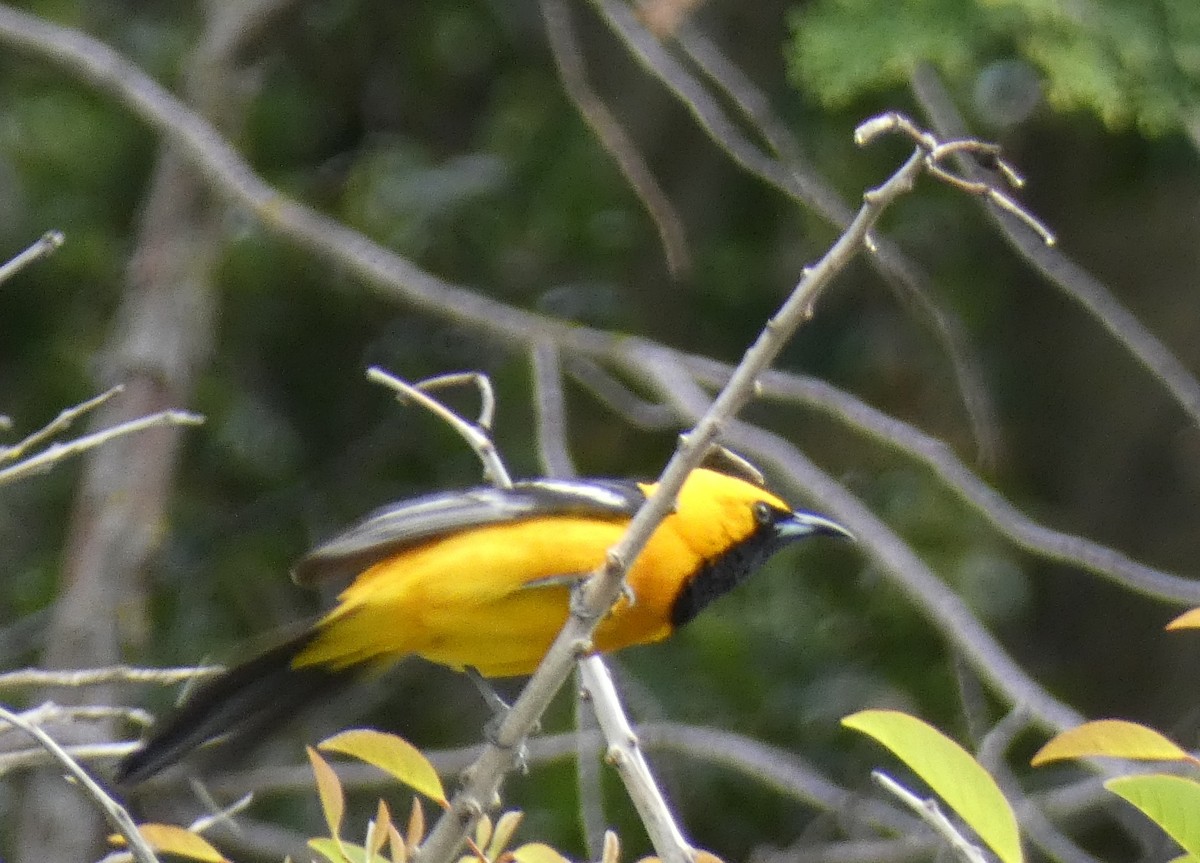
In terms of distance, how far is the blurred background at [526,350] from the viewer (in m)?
5.21

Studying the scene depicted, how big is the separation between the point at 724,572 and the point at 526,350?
5.55 ft

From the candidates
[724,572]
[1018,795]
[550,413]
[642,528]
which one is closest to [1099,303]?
[724,572]

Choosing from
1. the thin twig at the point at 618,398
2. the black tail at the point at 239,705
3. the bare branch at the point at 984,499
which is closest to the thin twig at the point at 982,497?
the bare branch at the point at 984,499

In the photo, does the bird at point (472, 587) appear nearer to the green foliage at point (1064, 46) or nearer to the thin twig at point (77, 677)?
the thin twig at point (77, 677)

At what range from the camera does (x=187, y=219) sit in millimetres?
5164

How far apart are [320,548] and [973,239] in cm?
361

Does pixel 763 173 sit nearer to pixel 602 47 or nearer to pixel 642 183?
pixel 642 183

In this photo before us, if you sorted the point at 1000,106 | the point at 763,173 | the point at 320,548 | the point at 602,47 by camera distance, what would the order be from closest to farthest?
the point at 320,548
the point at 763,173
the point at 1000,106
the point at 602,47

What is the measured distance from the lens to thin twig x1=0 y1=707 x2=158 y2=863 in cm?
181

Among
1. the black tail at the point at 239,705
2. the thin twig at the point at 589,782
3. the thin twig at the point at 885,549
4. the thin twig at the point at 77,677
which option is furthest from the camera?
the thin twig at the point at 589,782

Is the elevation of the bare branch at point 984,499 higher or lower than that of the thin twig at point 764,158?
lower

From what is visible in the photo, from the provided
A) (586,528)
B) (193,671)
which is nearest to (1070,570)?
(586,528)

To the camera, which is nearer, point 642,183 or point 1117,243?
point 642,183

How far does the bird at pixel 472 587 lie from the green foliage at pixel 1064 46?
90 cm
